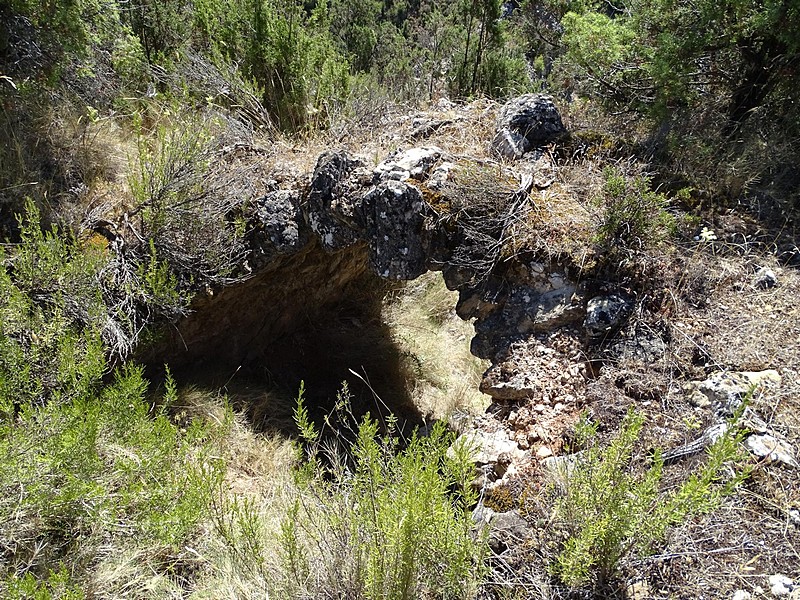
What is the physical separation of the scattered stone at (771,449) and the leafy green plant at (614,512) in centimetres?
40

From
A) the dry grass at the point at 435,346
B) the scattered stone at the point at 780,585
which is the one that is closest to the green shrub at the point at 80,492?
the scattered stone at the point at 780,585

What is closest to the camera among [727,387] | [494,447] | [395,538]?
[395,538]

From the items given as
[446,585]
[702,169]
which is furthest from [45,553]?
[702,169]

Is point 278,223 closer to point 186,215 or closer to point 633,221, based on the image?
point 186,215

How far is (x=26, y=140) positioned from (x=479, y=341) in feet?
11.3

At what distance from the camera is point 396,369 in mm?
5383

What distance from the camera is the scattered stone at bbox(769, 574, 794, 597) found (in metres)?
1.91

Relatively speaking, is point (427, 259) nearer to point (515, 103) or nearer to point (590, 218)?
point (590, 218)

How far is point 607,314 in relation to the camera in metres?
3.03

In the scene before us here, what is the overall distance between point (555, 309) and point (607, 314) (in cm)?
30

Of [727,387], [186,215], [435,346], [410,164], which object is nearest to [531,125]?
[410,164]

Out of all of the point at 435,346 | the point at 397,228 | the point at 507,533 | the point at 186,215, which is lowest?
the point at 435,346

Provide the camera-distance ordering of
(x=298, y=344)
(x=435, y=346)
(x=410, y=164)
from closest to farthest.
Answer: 1. (x=410, y=164)
2. (x=298, y=344)
3. (x=435, y=346)

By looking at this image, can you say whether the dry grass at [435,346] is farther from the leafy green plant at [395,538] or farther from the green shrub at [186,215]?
the leafy green plant at [395,538]
